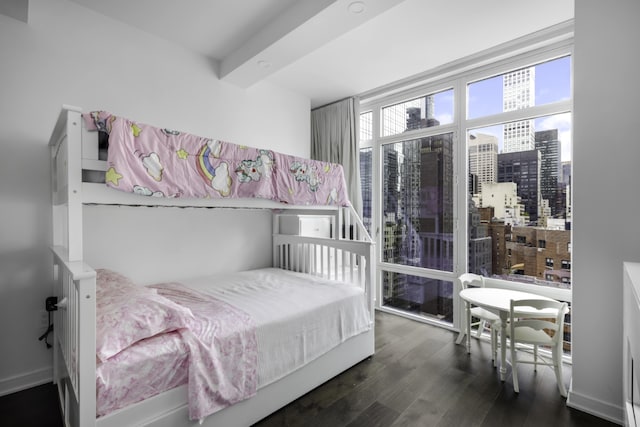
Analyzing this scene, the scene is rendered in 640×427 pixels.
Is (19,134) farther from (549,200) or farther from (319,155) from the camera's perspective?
(549,200)

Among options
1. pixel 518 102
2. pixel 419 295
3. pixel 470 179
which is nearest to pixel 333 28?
pixel 518 102

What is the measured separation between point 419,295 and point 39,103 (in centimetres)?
383

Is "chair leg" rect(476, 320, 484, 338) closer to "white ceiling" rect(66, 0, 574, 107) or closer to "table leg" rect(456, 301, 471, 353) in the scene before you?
"table leg" rect(456, 301, 471, 353)

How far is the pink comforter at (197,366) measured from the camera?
4.09ft

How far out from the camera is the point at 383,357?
8.19ft

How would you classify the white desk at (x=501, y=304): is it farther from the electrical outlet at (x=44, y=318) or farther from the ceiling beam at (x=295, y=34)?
the electrical outlet at (x=44, y=318)

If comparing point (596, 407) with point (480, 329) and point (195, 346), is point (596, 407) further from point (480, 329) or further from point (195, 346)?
point (195, 346)

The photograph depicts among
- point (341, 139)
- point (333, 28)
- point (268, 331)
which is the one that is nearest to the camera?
point (268, 331)

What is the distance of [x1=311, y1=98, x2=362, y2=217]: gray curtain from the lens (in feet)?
12.6

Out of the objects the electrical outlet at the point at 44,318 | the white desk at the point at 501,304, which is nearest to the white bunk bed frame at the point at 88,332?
the electrical outlet at the point at 44,318

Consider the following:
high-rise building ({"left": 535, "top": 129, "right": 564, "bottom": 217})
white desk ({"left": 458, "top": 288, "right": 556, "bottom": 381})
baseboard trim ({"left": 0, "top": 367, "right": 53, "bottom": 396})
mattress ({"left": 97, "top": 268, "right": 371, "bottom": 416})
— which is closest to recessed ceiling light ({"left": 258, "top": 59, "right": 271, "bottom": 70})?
mattress ({"left": 97, "top": 268, "right": 371, "bottom": 416})

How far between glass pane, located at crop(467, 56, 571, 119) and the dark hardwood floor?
2.24 metres

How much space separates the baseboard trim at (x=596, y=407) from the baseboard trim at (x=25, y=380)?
349 centimetres

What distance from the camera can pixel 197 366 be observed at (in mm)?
1426
